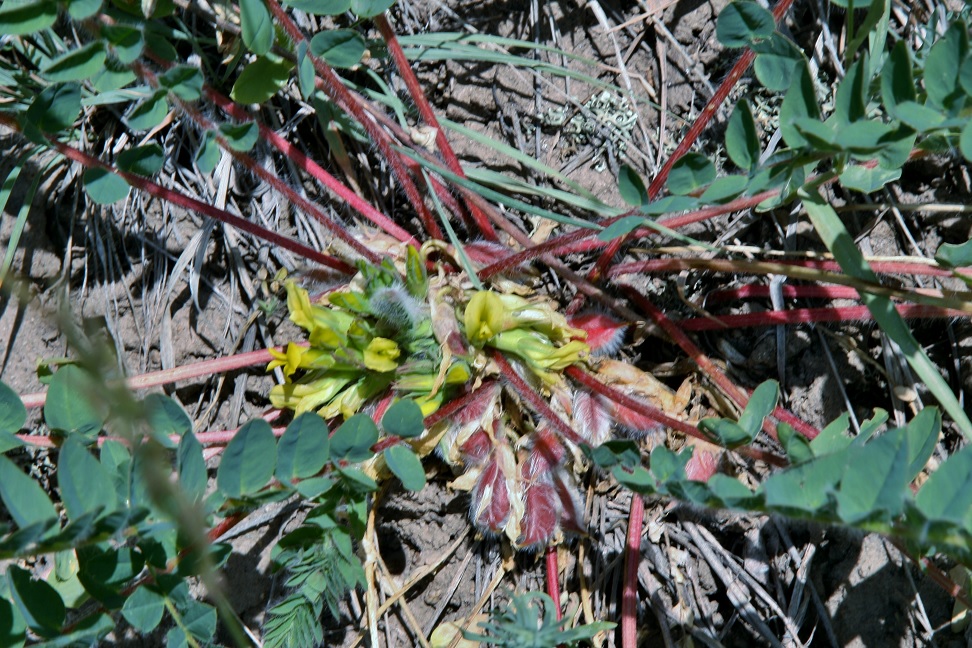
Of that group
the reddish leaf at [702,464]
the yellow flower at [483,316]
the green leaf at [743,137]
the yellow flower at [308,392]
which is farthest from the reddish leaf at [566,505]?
the green leaf at [743,137]

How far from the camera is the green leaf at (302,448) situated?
6.95 ft

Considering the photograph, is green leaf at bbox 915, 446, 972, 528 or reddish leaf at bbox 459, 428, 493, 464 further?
reddish leaf at bbox 459, 428, 493, 464

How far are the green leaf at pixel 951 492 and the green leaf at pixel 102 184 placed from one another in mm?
2306

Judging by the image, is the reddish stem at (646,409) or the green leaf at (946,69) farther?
the reddish stem at (646,409)

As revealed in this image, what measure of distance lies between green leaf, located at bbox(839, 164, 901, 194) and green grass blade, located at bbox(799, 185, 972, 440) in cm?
9

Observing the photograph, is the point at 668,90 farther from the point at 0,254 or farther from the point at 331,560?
the point at 0,254

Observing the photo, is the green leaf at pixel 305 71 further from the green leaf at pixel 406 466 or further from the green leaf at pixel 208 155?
the green leaf at pixel 406 466

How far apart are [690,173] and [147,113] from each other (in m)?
1.58

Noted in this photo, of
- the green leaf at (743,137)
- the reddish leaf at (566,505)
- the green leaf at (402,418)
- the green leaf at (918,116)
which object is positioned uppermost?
the green leaf at (918,116)

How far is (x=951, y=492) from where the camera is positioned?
1.57 metres

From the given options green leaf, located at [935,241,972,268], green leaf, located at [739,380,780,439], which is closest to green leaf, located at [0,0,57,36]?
green leaf, located at [739,380,780,439]

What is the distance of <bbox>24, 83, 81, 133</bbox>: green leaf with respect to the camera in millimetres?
2258

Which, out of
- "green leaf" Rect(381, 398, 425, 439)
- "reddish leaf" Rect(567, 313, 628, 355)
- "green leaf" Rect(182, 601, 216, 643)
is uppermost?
"green leaf" Rect(381, 398, 425, 439)

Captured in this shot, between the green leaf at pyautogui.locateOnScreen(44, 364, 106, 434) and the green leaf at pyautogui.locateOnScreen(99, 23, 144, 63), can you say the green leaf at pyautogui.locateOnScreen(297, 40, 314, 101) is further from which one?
the green leaf at pyautogui.locateOnScreen(44, 364, 106, 434)
